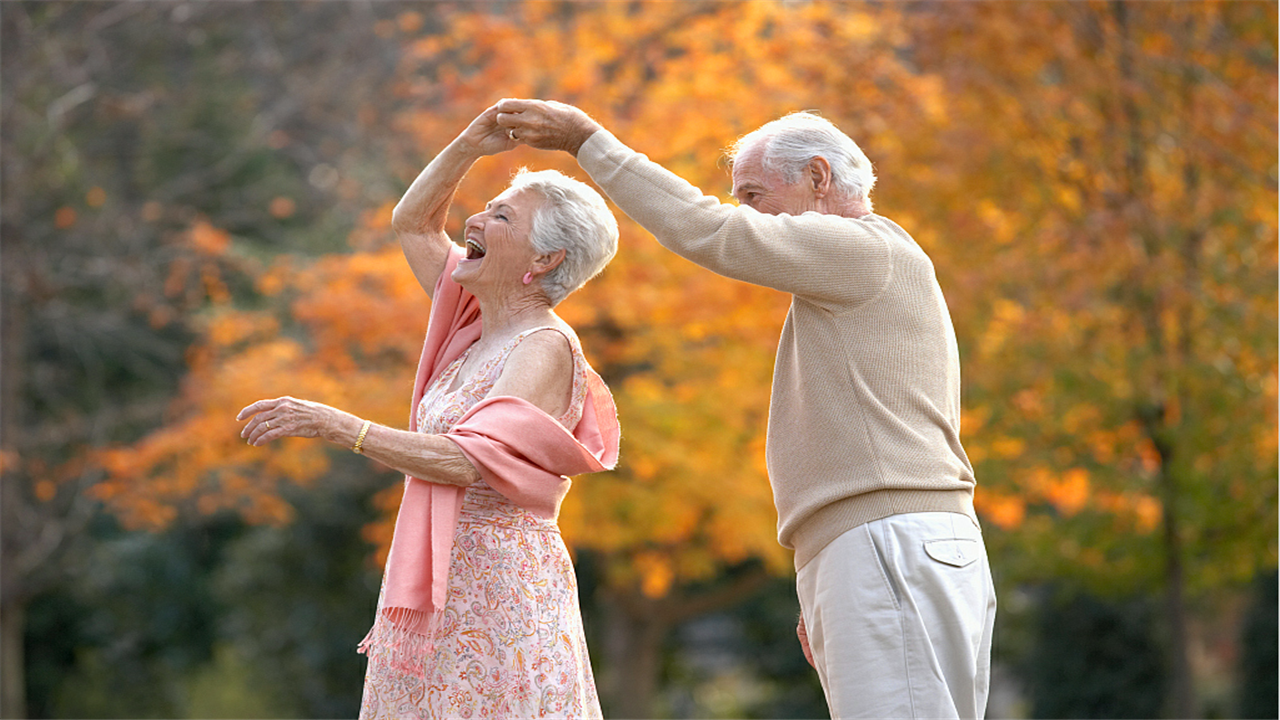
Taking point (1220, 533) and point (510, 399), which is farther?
point (1220, 533)

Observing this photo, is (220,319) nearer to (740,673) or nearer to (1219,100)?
(1219,100)

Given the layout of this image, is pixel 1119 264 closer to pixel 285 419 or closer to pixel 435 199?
pixel 435 199

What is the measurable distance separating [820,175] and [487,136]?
A: 2.47 feet

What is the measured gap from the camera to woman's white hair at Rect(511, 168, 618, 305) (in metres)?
2.63

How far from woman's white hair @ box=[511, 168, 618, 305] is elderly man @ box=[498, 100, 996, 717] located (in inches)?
9.0

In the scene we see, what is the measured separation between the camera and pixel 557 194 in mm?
2648

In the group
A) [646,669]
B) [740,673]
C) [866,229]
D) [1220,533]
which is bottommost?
[740,673]

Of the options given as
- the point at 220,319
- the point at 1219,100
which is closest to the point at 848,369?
the point at 1219,100

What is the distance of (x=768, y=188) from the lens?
2412 millimetres

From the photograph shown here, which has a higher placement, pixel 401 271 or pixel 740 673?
pixel 401 271

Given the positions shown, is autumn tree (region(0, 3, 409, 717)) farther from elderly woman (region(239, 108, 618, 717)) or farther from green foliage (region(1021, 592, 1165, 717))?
green foliage (region(1021, 592, 1165, 717))

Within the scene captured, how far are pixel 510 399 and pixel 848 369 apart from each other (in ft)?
2.24

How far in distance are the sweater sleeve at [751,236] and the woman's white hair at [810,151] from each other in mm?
139

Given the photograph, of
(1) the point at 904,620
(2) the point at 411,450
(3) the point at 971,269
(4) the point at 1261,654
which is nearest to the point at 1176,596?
(3) the point at 971,269
